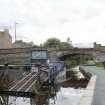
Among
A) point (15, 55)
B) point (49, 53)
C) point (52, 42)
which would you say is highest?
point (52, 42)

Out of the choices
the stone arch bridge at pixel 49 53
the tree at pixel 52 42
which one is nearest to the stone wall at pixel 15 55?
the stone arch bridge at pixel 49 53

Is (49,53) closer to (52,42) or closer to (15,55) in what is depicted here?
(15,55)

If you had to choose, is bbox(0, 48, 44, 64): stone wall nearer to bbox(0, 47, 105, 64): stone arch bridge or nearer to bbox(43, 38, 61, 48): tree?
bbox(0, 47, 105, 64): stone arch bridge

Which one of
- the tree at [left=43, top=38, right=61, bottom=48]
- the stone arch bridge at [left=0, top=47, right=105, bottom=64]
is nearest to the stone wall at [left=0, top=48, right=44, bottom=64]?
the stone arch bridge at [left=0, top=47, right=105, bottom=64]

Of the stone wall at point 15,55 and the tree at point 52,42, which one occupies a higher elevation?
the tree at point 52,42

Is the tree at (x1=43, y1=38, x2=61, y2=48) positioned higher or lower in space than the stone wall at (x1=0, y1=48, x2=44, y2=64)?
higher

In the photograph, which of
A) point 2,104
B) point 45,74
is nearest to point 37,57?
point 45,74

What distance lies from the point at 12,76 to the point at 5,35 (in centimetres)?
4866

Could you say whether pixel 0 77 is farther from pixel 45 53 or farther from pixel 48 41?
pixel 48 41

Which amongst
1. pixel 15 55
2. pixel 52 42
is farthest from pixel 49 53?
pixel 52 42

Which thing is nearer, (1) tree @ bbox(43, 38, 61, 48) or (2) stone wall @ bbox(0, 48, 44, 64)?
(2) stone wall @ bbox(0, 48, 44, 64)

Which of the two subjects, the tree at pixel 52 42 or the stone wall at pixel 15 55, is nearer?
the stone wall at pixel 15 55

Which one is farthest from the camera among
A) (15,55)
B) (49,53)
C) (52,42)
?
(52,42)

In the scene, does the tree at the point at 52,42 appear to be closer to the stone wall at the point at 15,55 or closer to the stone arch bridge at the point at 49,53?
the stone arch bridge at the point at 49,53
